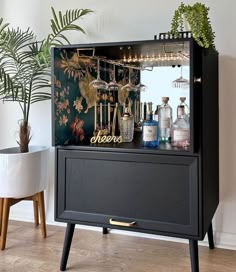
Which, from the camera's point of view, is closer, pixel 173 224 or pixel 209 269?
pixel 173 224

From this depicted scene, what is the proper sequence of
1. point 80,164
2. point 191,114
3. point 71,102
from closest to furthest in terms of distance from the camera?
point 191,114, point 80,164, point 71,102

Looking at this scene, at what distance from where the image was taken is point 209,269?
1.90 m

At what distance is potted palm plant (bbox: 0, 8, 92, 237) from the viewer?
2.19m

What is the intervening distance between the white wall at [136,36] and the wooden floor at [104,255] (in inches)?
9.3

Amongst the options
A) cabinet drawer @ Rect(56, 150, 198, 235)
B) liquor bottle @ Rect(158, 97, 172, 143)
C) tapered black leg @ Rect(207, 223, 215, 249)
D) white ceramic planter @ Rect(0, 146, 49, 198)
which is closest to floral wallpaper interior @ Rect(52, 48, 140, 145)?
cabinet drawer @ Rect(56, 150, 198, 235)

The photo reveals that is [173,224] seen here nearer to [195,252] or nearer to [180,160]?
[195,252]

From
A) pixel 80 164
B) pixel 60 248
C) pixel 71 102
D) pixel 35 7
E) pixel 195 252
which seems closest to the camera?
pixel 195 252

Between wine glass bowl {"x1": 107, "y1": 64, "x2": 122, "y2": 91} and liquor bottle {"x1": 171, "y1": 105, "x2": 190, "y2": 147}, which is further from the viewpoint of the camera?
wine glass bowl {"x1": 107, "y1": 64, "x2": 122, "y2": 91}

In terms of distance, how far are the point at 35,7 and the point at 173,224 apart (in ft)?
6.10

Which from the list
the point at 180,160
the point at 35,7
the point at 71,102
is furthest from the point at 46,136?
the point at 180,160

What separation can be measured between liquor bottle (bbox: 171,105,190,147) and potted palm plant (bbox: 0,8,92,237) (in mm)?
934

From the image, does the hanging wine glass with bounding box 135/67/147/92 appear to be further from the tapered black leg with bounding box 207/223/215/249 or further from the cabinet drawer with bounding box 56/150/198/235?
the tapered black leg with bounding box 207/223/215/249

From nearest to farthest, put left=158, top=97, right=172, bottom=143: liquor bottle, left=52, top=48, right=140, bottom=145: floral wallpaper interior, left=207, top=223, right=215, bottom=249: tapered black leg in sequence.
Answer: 1. left=52, top=48, right=140, bottom=145: floral wallpaper interior
2. left=158, top=97, right=172, bottom=143: liquor bottle
3. left=207, top=223, right=215, bottom=249: tapered black leg

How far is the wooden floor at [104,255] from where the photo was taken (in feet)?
6.34
